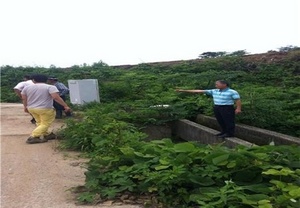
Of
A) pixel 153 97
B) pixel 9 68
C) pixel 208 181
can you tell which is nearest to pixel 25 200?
pixel 208 181

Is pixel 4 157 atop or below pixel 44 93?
below

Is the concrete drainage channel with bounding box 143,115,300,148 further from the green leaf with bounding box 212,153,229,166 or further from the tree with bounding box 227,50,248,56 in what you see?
the tree with bounding box 227,50,248,56

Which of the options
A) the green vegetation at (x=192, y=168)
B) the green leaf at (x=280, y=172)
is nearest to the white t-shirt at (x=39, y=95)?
the green vegetation at (x=192, y=168)

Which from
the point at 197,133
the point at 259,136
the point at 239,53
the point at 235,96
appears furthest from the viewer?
the point at 239,53

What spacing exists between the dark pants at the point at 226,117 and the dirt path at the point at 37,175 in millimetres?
2525

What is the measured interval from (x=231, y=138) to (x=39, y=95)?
3.73m

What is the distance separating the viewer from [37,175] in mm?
5312

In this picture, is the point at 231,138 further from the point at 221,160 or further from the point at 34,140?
the point at 34,140

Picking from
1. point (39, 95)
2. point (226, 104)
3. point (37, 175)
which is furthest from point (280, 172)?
point (39, 95)

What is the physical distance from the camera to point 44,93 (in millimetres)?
7906

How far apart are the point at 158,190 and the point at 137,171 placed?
46cm

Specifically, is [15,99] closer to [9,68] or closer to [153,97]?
[9,68]

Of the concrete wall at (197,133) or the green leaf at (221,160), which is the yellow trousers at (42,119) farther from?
the green leaf at (221,160)

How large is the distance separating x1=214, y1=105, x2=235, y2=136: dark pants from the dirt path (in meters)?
2.52
